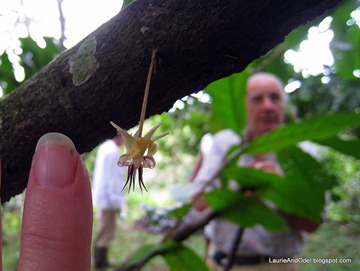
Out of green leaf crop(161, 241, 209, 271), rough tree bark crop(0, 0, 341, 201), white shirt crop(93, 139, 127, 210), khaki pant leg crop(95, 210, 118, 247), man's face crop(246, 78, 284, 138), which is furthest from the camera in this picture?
khaki pant leg crop(95, 210, 118, 247)

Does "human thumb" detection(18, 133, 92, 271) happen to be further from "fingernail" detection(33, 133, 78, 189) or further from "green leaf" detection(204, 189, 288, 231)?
"green leaf" detection(204, 189, 288, 231)

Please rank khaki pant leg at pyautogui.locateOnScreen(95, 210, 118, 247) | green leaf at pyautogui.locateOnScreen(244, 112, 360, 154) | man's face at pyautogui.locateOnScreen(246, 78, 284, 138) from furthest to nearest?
1. khaki pant leg at pyautogui.locateOnScreen(95, 210, 118, 247)
2. man's face at pyautogui.locateOnScreen(246, 78, 284, 138)
3. green leaf at pyautogui.locateOnScreen(244, 112, 360, 154)

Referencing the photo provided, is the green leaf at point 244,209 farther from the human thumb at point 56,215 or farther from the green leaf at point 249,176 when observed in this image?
the human thumb at point 56,215

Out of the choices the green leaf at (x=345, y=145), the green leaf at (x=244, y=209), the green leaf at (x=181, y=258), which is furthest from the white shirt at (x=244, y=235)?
the green leaf at (x=345, y=145)

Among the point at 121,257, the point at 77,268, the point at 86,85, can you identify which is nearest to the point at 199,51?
the point at 86,85

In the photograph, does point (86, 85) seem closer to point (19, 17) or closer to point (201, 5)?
point (201, 5)

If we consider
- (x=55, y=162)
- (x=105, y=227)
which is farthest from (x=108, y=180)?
(x=55, y=162)

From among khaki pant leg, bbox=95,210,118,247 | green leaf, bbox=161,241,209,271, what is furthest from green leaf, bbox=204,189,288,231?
khaki pant leg, bbox=95,210,118,247
